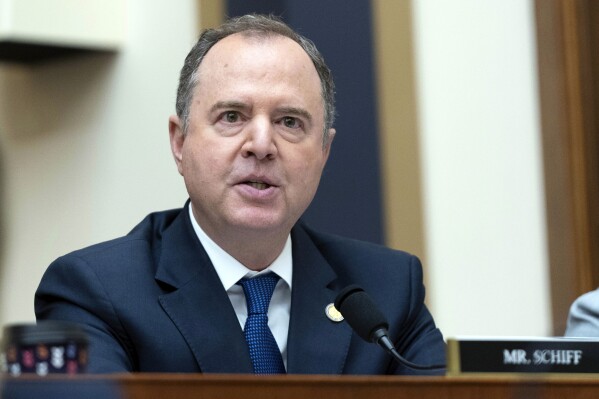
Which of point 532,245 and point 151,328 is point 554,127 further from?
point 151,328

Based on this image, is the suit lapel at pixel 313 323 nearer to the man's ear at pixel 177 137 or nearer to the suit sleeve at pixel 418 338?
the suit sleeve at pixel 418 338

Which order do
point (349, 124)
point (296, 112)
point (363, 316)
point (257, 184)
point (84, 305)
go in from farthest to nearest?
point (349, 124) < point (296, 112) < point (257, 184) < point (84, 305) < point (363, 316)

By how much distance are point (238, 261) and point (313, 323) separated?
23cm

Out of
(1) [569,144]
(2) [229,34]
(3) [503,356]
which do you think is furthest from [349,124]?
(3) [503,356]

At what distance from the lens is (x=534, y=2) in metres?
4.46

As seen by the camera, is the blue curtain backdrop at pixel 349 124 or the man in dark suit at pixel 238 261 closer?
the man in dark suit at pixel 238 261

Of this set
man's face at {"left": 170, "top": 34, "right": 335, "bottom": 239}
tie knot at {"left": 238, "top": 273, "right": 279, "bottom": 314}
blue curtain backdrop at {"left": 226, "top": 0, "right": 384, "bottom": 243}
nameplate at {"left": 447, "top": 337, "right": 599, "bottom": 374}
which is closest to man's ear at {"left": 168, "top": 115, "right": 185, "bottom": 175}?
man's face at {"left": 170, "top": 34, "right": 335, "bottom": 239}

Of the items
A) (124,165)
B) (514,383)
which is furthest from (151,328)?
(124,165)

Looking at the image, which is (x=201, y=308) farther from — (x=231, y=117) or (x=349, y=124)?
(x=349, y=124)

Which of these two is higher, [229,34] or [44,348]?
[229,34]

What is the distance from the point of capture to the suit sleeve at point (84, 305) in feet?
8.89

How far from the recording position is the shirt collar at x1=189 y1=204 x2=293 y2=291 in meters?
2.96

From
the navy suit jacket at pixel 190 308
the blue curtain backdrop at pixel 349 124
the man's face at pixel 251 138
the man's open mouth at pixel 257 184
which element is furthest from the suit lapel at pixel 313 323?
the blue curtain backdrop at pixel 349 124

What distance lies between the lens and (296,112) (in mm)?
3035
